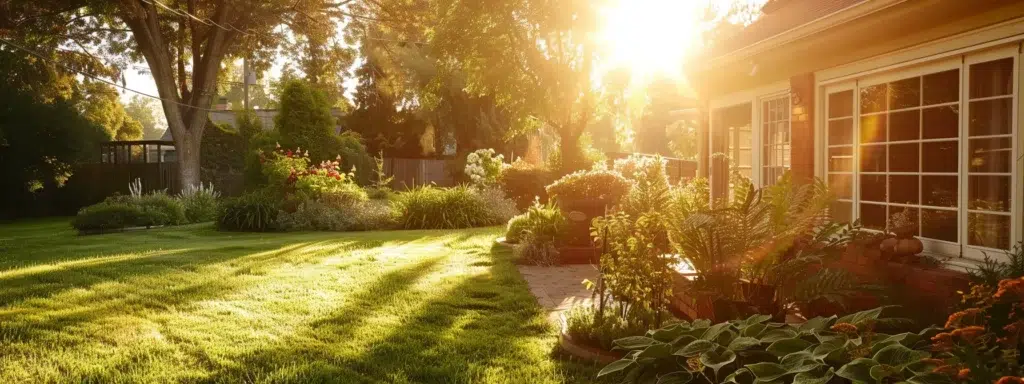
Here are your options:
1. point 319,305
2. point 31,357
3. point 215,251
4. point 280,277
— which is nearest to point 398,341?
point 319,305

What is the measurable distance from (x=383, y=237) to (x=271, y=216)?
3398 mm

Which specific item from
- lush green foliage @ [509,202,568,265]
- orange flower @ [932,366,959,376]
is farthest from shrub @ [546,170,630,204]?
orange flower @ [932,366,959,376]

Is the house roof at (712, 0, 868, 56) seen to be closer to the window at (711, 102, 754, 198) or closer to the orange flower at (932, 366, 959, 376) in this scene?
the window at (711, 102, 754, 198)

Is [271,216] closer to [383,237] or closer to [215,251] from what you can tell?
[383,237]

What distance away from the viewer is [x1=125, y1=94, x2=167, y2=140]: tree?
3920 inches

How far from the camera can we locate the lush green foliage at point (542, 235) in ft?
28.2

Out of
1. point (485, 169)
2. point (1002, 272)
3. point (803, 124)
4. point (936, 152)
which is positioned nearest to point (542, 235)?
point (803, 124)

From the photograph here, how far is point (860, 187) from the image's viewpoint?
6.32 m

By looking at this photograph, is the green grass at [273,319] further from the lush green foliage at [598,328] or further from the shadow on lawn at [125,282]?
the lush green foliage at [598,328]

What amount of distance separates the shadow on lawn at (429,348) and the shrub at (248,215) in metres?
8.14

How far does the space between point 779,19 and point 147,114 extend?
110458 mm

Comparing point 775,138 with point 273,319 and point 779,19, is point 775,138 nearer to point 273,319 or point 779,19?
point 779,19

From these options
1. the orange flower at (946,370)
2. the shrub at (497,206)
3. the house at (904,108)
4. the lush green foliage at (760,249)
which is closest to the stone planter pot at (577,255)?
the house at (904,108)

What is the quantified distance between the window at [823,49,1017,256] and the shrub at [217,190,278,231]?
10598 millimetres
